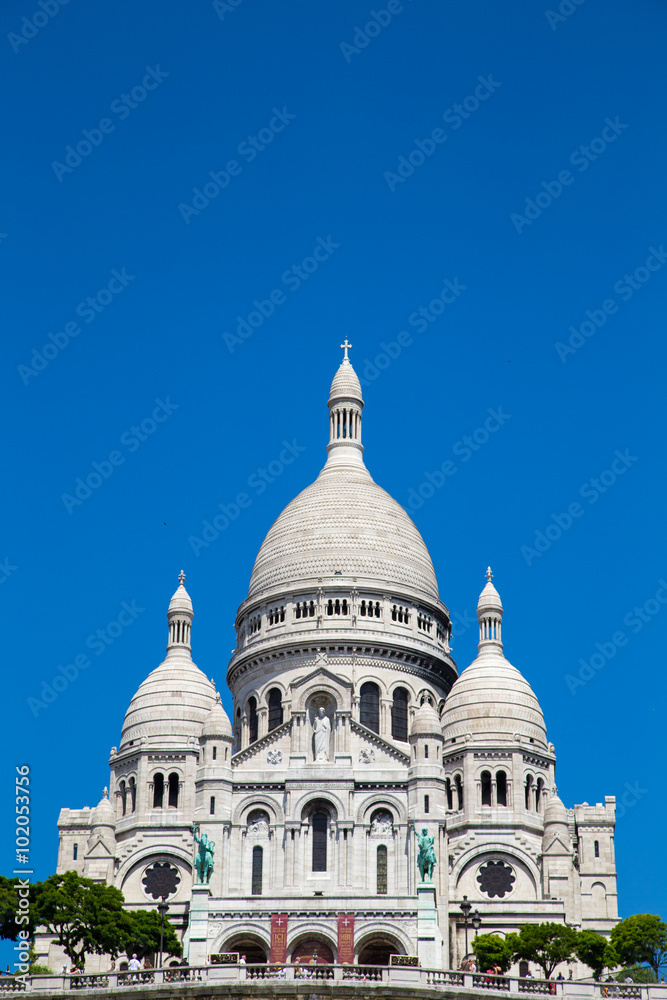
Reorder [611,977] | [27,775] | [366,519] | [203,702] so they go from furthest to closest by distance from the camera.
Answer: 1. [366,519]
2. [203,702]
3. [611,977]
4. [27,775]

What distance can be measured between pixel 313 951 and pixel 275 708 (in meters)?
22.8

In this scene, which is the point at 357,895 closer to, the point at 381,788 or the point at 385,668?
the point at 381,788

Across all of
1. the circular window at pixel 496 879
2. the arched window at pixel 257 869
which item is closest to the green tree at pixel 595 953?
the circular window at pixel 496 879

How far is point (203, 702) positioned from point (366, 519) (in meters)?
15.8

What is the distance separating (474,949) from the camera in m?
86.1

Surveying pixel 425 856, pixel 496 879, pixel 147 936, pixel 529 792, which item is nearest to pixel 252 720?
pixel 529 792

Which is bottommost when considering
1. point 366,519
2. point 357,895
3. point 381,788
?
point 357,895

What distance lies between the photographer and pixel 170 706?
110 metres

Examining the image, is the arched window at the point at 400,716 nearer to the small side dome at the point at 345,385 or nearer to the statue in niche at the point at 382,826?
the statue in niche at the point at 382,826

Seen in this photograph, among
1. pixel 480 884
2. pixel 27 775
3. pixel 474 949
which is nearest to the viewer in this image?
pixel 27 775

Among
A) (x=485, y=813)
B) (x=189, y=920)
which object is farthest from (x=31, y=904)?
(x=485, y=813)

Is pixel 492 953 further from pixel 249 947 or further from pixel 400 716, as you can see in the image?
pixel 400 716

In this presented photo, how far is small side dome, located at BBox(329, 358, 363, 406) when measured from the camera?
12562 centimetres

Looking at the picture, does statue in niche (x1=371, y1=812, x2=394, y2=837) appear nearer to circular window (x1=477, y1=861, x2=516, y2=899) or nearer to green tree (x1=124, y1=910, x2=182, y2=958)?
circular window (x1=477, y1=861, x2=516, y2=899)
